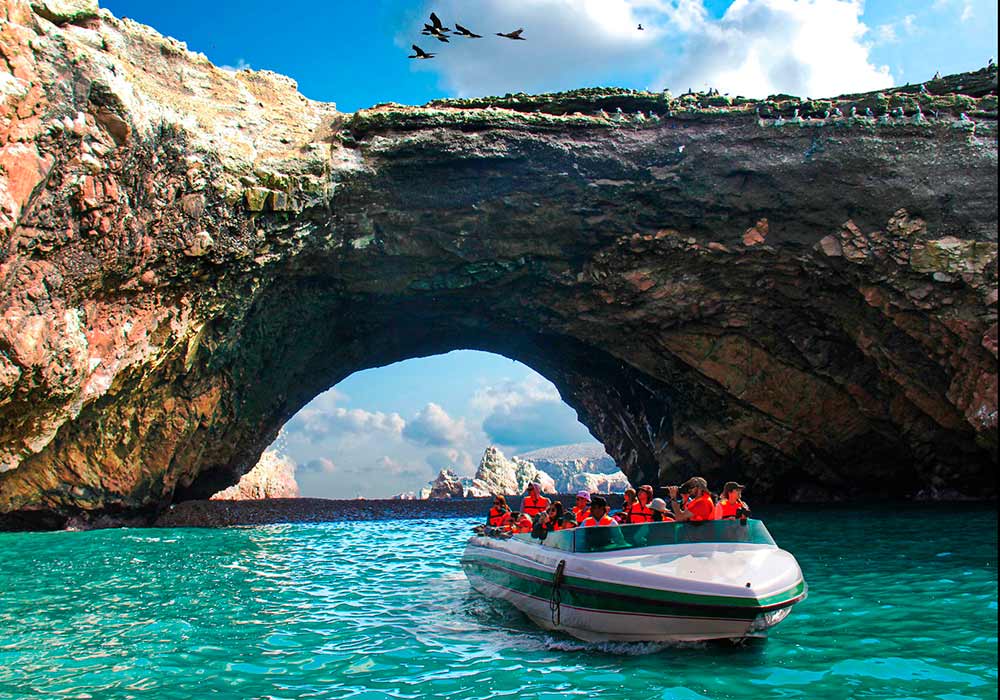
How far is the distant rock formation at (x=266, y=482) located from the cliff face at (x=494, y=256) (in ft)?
52.2

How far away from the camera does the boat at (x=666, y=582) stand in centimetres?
817

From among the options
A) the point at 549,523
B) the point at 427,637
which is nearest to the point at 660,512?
the point at 549,523

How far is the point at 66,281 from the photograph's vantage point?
1684cm

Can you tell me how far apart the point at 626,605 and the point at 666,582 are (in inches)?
24.5

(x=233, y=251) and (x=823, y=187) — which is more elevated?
(x=823, y=187)

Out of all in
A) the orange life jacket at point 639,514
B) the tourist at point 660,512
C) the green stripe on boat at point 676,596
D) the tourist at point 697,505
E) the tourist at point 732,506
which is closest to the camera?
the green stripe on boat at point 676,596

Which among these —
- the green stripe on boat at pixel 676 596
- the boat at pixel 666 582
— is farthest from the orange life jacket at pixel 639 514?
the green stripe on boat at pixel 676 596

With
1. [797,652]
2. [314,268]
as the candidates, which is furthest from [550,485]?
[797,652]

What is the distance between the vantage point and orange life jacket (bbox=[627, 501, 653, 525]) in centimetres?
1020

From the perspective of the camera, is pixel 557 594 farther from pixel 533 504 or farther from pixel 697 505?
pixel 533 504

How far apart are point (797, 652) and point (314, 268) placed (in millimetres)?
18656

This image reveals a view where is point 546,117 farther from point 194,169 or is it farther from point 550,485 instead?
point 550,485

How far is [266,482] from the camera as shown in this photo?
156 ft

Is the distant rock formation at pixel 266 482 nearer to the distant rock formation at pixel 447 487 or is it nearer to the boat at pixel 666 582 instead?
the distant rock formation at pixel 447 487
